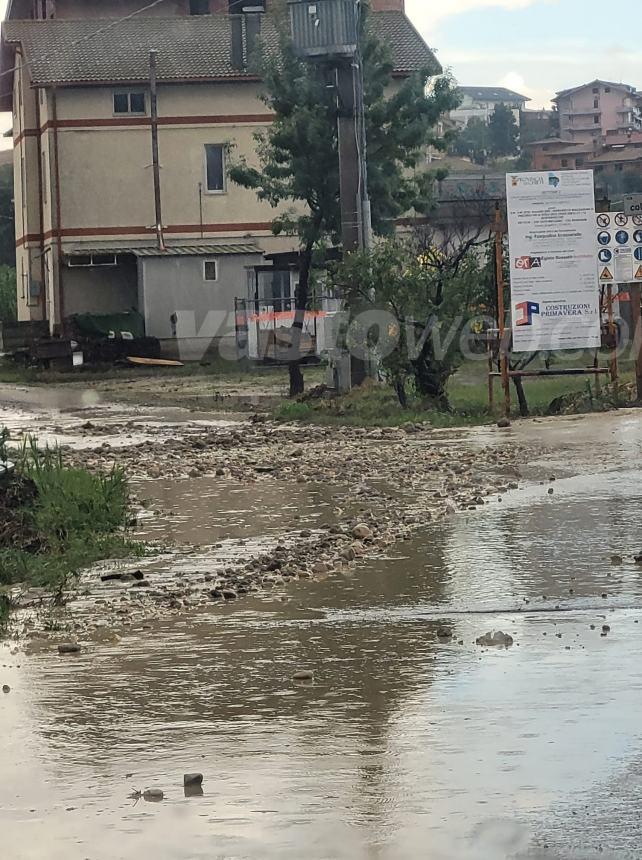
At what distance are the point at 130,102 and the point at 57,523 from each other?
38.4 metres

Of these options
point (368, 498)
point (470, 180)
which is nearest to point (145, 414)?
point (368, 498)

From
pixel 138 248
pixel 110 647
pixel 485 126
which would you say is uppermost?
pixel 485 126

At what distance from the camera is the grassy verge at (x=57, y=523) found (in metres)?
10.3

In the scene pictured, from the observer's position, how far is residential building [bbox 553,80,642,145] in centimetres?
14675

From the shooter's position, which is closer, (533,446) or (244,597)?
(244,597)

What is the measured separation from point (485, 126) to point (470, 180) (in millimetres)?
66989

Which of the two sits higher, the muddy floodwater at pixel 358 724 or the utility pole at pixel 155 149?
the utility pole at pixel 155 149

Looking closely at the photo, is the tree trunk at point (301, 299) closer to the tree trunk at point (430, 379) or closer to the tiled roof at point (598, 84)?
the tree trunk at point (430, 379)

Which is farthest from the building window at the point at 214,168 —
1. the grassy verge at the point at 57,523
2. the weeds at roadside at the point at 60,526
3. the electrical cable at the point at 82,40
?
the weeds at roadside at the point at 60,526

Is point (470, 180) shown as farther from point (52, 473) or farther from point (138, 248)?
point (52, 473)

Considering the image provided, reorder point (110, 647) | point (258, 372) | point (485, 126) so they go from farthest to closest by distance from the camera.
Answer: point (485, 126) < point (258, 372) < point (110, 647)

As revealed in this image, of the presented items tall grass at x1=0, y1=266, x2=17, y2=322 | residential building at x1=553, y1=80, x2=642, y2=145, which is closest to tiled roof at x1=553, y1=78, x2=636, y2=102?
residential building at x1=553, y1=80, x2=642, y2=145

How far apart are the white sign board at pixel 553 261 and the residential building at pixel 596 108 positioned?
425 feet

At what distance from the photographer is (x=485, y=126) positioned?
151 m
